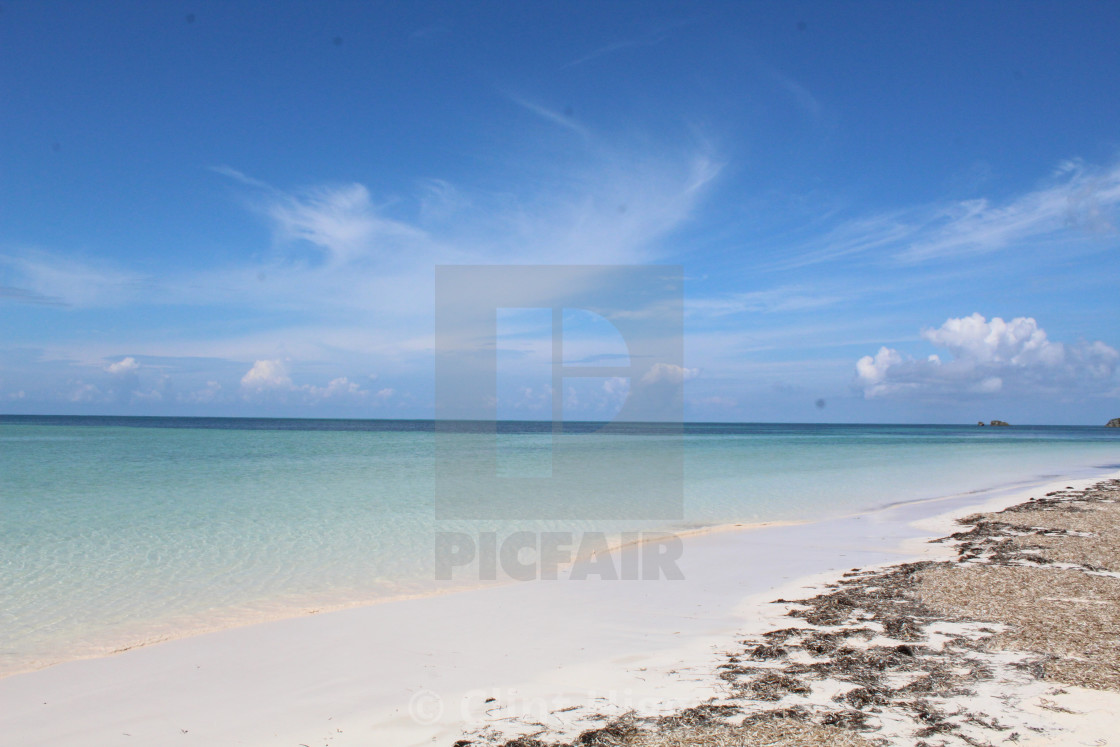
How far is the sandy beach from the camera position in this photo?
417 centimetres

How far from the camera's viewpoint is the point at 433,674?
5.09m

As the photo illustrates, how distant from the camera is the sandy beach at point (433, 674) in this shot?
417 cm

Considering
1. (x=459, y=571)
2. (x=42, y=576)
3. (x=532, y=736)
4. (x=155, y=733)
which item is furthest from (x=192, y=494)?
(x=532, y=736)

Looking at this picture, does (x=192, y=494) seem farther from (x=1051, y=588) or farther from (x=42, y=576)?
(x=1051, y=588)
